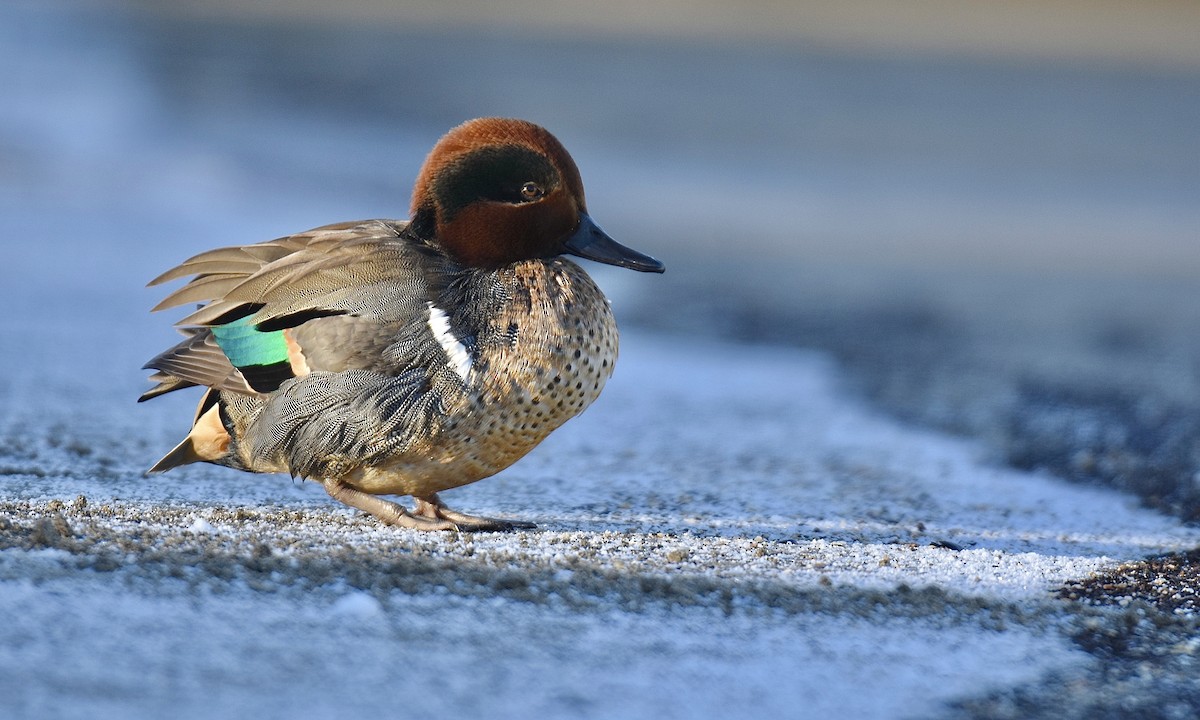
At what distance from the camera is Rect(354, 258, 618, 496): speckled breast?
4422mm

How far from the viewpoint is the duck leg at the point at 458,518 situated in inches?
181

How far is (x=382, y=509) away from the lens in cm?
462

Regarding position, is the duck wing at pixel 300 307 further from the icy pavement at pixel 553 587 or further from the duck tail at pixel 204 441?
the icy pavement at pixel 553 587

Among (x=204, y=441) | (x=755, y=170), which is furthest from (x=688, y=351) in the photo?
(x=755, y=170)

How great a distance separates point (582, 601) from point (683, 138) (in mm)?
11522

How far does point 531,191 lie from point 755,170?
362 inches

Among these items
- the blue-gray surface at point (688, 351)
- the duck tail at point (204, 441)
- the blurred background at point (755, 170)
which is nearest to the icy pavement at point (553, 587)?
the blue-gray surface at point (688, 351)

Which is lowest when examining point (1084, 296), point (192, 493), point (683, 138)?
point (192, 493)

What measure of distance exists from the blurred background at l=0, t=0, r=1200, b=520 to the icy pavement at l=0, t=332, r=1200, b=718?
83 cm

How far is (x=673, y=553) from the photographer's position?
4297 millimetres

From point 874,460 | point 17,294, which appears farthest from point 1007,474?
point 17,294

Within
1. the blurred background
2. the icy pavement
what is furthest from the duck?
the blurred background

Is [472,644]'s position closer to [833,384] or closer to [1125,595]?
[1125,595]

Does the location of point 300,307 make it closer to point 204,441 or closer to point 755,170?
point 204,441
